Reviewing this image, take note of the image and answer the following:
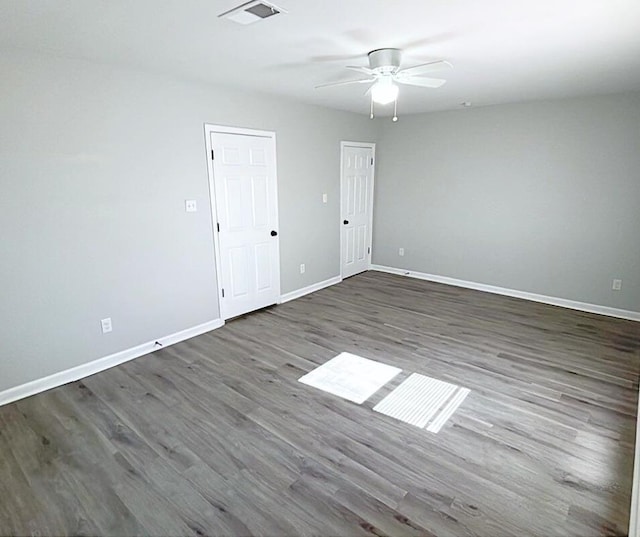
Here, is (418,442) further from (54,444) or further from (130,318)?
(130,318)

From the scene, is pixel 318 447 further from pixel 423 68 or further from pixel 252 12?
pixel 423 68

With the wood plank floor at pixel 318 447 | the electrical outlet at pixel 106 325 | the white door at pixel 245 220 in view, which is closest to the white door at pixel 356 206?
the white door at pixel 245 220

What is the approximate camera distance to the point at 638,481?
2.01 meters

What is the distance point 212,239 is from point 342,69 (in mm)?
2123

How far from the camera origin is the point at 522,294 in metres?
5.16

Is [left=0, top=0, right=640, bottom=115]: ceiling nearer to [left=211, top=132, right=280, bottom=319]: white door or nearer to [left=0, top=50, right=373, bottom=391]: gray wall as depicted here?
[left=0, top=50, right=373, bottom=391]: gray wall

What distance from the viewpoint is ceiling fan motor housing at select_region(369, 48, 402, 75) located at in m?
2.61

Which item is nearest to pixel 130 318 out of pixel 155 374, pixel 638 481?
pixel 155 374

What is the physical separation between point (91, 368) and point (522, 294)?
16.9 feet

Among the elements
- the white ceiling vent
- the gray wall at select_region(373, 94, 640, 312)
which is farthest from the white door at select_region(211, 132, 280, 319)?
the gray wall at select_region(373, 94, 640, 312)

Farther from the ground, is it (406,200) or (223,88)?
(223,88)

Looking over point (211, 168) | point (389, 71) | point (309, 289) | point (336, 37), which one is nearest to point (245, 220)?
point (211, 168)

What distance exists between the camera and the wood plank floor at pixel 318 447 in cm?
191

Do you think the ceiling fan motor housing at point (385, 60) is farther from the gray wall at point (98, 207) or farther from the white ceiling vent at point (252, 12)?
the gray wall at point (98, 207)
